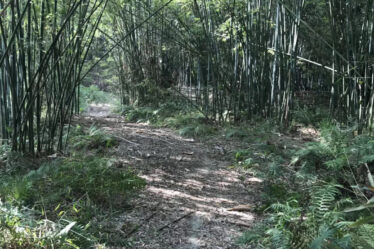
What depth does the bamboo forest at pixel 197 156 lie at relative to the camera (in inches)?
72.9

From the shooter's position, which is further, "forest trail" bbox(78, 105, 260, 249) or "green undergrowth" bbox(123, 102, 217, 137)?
"green undergrowth" bbox(123, 102, 217, 137)

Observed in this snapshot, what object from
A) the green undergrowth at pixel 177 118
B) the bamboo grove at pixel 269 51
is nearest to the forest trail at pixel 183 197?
the green undergrowth at pixel 177 118

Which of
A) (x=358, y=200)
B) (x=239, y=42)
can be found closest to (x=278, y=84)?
(x=239, y=42)

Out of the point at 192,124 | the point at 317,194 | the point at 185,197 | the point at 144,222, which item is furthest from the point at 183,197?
the point at 192,124

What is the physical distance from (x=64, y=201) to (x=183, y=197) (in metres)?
0.81

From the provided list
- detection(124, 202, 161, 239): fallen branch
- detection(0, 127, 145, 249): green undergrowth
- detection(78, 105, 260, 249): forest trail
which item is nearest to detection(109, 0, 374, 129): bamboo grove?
detection(78, 105, 260, 249): forest trail

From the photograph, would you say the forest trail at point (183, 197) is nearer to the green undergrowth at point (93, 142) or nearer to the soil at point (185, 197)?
the soil at point (185, 197)

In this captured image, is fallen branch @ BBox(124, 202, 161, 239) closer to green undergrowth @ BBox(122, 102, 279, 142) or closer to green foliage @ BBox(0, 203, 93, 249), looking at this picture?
green foliage @ BBox(0, 203, 93, 249)

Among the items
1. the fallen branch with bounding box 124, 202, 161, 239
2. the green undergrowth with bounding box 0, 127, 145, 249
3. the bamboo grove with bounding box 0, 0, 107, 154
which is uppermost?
the bamboo grove with bounding box 0, 0, 107, 154

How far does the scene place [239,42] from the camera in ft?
15.8

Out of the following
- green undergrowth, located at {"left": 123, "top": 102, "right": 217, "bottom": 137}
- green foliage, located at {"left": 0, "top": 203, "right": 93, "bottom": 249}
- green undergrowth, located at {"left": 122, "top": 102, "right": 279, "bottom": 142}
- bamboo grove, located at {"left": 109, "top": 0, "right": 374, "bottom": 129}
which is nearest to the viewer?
green foliage, located at {"left": 0, "top": 203, "right": 93, "bottom": 249}

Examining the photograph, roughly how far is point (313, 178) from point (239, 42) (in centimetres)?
286

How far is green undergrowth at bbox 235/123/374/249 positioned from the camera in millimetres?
1576

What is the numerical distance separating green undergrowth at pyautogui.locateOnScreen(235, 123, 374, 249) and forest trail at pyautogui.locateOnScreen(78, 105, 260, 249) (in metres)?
0.15
